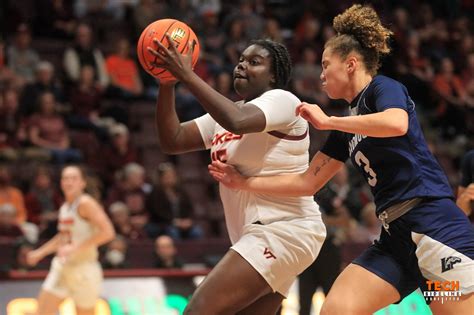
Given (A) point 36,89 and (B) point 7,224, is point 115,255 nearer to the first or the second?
(B) point 7,224

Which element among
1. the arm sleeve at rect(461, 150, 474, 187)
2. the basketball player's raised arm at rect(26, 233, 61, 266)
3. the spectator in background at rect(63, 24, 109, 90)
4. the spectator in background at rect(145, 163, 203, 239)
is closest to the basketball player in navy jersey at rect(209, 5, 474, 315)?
the arm sleeve at rect(461, 150, 474, 187)

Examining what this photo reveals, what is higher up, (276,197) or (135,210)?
(276,197)

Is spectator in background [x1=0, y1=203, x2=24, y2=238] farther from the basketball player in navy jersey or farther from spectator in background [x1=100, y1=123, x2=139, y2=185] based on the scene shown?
the basketball player in navy jersey

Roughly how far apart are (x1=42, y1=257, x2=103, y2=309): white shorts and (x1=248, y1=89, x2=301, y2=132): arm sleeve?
3.56 m

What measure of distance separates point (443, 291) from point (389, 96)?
93 centimetres

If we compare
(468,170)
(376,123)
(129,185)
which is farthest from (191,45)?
(129,185)

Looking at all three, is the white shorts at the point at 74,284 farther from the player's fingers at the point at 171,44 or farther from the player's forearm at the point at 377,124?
the player's forearm at the point at 377,124

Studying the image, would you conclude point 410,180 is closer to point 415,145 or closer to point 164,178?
point 415,145

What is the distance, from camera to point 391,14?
1516 cm

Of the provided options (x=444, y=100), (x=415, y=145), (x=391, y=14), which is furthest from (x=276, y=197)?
(x=391, y=14)

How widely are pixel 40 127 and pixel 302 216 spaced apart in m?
7.14

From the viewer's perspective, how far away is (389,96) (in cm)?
409

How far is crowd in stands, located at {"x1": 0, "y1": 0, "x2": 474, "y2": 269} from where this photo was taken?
10617 mm

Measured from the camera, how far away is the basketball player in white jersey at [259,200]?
4461 millimetres
